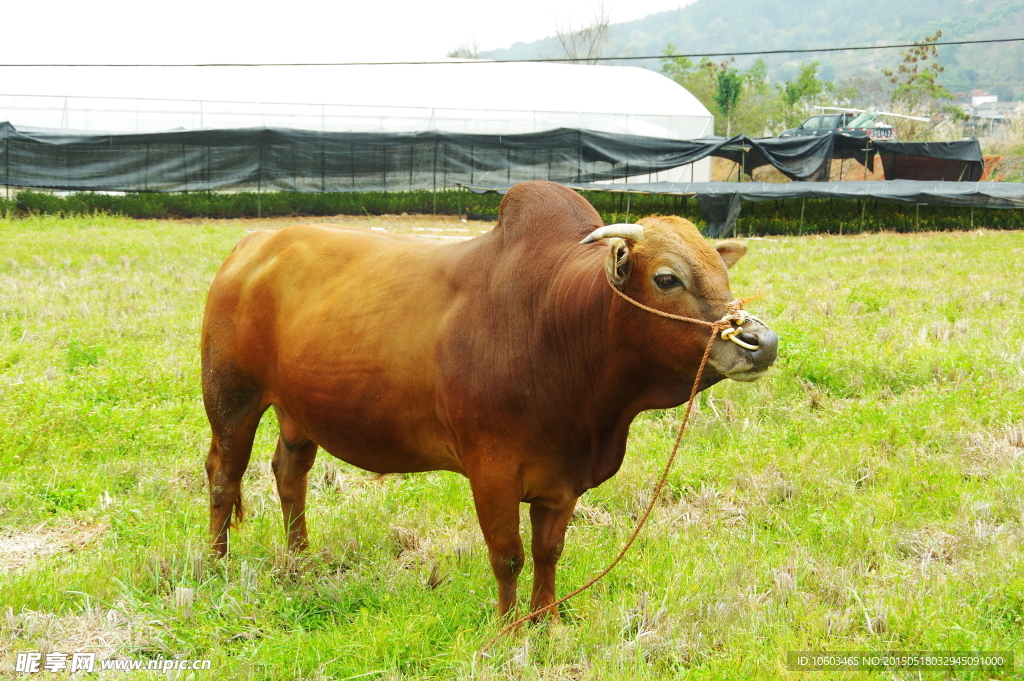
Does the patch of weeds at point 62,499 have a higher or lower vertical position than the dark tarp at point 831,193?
lower

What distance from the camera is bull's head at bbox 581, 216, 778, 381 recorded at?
3.15 meters

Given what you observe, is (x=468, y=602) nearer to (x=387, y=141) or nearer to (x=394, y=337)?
(x=394, y=337)

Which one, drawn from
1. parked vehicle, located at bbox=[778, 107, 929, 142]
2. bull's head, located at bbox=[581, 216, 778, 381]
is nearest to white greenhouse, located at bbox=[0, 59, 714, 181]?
parked vehicle, located at bbox=[778, 107, 929, 142]

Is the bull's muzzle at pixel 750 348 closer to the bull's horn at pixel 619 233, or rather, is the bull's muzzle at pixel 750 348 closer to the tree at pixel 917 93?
the bull's horn at pixel 619 233

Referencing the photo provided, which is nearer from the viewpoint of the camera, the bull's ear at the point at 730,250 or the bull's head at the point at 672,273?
the bull's head at the point at 672,273

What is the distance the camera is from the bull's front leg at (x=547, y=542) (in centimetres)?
381

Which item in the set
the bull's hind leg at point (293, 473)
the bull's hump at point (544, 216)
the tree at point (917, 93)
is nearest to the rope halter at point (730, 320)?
the bull's hump at point (544, 216)

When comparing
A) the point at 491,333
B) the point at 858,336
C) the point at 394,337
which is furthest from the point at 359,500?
the point at 858,336

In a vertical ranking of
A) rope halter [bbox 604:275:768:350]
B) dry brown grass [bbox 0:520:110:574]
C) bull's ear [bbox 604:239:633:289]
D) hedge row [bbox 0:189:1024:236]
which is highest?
hedge row [bbox 0:189:1024:236]

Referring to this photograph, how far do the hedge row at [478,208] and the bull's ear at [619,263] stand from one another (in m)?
17.8

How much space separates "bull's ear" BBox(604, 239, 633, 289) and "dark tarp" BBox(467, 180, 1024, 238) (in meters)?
18.5

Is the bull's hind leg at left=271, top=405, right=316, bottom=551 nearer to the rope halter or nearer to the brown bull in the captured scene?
the brown bull

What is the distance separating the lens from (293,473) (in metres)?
4.76

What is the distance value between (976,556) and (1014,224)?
20.4 meters
